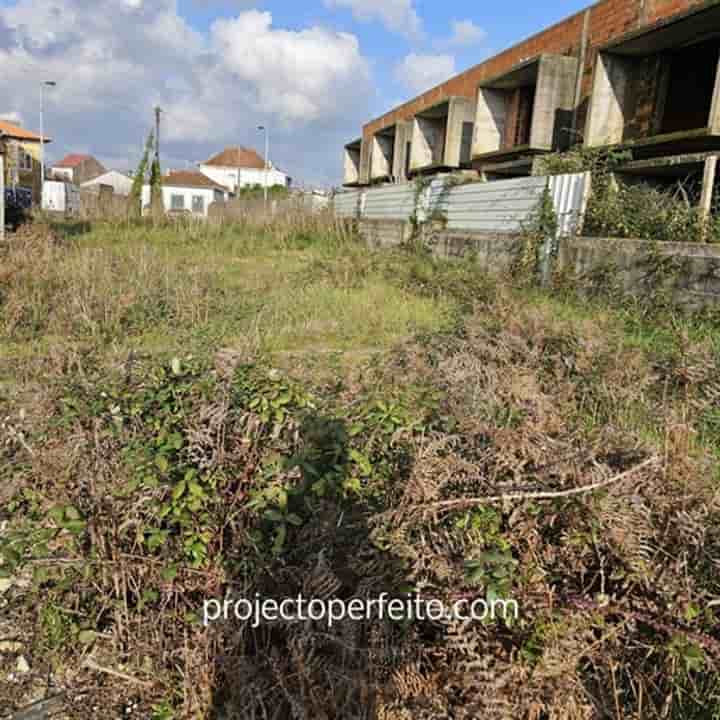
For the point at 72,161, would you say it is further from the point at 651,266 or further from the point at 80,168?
the point at 651,266

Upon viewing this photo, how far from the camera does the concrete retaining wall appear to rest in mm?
5512

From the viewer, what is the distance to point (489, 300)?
6.07m

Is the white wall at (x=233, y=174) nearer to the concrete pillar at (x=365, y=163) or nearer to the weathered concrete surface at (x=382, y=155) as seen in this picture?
the concrete pillar at (x=365, y=163)

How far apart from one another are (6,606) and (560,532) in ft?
6.04

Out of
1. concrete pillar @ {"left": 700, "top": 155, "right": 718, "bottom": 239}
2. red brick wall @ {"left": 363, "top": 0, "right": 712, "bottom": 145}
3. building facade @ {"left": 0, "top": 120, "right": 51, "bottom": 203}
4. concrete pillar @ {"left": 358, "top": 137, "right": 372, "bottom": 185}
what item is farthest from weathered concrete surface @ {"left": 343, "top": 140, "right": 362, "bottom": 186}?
concrete pillar @ {"left": 700, "top": 155, "right": 718, "bottom": 239}

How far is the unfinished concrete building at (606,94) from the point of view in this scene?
27.2 ft

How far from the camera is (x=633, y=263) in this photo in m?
6.22

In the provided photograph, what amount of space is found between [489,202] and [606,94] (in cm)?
282

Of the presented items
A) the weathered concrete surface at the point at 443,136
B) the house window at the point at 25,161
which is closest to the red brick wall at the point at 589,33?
the weathered concrete surface at the point at 443,136

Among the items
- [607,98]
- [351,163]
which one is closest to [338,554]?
[607,98]

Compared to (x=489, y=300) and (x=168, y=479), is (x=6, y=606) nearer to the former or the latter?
(x=168, y=479)

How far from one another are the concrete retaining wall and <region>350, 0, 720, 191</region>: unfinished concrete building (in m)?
1.43

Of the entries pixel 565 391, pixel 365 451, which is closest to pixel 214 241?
pixel 565 391

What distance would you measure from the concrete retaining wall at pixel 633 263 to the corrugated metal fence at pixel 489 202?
389mm
